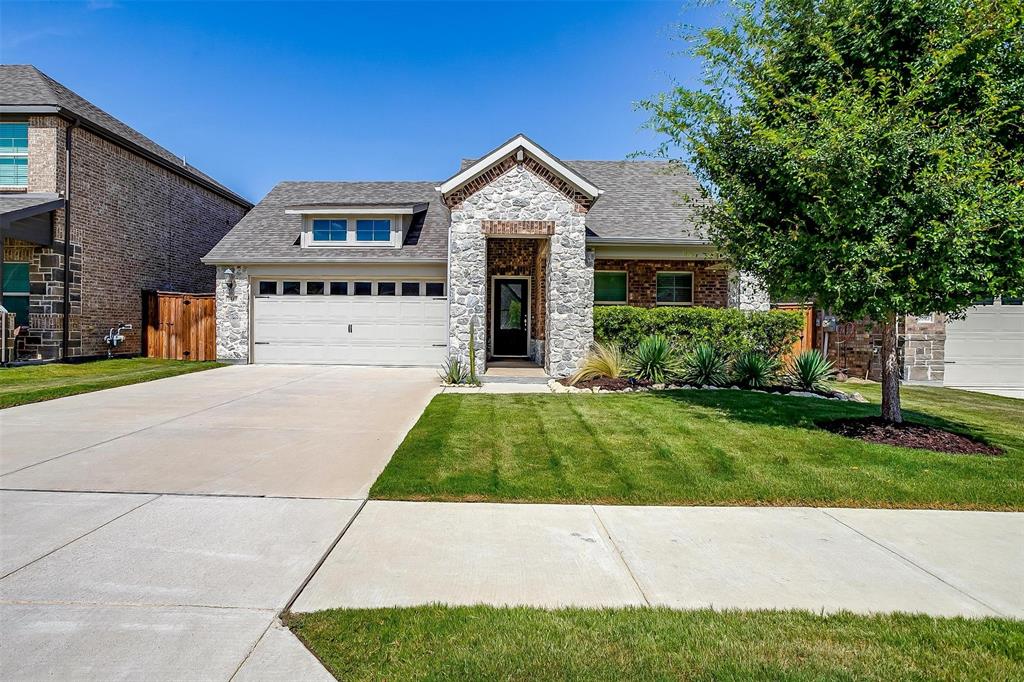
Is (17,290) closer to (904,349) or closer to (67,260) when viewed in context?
(67,260)

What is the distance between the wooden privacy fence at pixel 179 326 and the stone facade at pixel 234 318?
1.30 feet

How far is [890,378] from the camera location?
6801 millimetres

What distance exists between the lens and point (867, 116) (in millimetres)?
5574

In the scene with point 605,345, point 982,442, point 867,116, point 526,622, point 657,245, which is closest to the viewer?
point 526,622

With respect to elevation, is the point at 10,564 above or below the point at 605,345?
below

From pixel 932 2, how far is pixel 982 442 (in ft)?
17.2

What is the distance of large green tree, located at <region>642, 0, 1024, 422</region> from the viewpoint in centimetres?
533

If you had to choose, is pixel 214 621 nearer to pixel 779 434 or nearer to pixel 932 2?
pixel 779 434

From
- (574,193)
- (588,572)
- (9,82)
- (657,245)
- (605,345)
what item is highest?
(9,82)

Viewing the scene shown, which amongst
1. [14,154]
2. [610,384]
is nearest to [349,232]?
[14,154]

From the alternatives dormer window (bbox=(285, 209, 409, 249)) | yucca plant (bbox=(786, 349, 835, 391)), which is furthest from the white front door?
yucca plant (bbox=(786, 349, 835, 391))

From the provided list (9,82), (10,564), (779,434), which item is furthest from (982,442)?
(9,82)

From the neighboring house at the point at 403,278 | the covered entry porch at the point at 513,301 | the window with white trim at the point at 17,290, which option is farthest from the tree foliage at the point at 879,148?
the window with white trim at the point at 17,290

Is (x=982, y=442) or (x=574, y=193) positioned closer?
(x=982, y=442)
